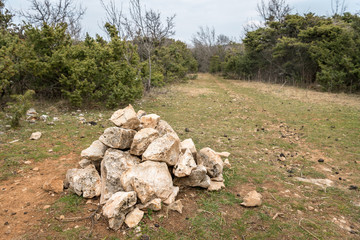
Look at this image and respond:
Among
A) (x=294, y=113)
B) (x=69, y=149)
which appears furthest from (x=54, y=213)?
(x=294, y=113)

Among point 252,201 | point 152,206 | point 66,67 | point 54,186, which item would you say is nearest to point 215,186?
point 252,201

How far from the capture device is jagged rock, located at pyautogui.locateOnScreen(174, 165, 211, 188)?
3.43 meters

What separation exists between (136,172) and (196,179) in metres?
0.96

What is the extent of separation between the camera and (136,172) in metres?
3.12

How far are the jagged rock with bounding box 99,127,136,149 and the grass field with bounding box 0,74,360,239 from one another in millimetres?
957

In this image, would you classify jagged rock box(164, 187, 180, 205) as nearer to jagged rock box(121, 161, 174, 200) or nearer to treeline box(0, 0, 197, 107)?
jagged rock box(121, 161, 174, 200)

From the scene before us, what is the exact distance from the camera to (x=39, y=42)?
26.7 ft

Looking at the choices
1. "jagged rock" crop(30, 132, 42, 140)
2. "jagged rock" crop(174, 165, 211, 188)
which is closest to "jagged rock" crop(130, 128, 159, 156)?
"jagged rock" crop(174, 165, 211, 188)

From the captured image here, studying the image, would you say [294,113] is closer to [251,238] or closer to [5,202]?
[251,238]

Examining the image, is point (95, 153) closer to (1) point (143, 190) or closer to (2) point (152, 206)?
(1) point (143, 190)

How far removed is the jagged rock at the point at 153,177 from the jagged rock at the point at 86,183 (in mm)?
478

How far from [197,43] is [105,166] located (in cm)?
4139

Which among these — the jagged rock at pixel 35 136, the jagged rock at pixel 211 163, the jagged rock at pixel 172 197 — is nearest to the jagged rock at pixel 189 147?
the jagged rock at pixel 211 163

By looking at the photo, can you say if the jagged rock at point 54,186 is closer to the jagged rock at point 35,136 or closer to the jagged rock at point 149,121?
the jagged rock at point 149,121
